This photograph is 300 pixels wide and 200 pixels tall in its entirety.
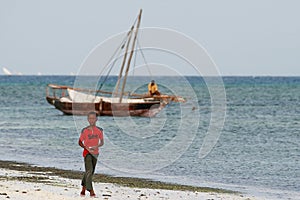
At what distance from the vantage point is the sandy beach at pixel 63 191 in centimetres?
1428

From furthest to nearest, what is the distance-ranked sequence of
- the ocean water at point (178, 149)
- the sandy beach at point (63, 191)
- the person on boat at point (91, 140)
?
the ocean water at point (178, 149) < the sandy beach at point (63, 191) < the person on boat at point (91, 140)

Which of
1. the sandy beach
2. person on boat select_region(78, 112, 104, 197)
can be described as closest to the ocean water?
the sandy beach

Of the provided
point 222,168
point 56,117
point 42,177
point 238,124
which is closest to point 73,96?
point 56,117

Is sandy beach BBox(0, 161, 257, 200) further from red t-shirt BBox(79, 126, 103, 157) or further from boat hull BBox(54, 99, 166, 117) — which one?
boat hull BBox(54, 99, 166, 117)

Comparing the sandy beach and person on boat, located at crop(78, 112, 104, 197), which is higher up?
person on boat, located at crop(78, 112, 104, 197)

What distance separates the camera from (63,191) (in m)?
15.2

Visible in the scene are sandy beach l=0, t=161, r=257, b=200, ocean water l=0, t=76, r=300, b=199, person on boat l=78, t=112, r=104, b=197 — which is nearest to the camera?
person on boat l=78, t=112, r=104, b=197

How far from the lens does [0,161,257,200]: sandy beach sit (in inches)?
562

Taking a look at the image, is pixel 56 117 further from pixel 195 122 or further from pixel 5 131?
pixel 5 131

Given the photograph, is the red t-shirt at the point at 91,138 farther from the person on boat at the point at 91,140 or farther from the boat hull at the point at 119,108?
the boat hull at the point at 119,108

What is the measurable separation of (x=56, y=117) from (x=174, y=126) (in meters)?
9.44

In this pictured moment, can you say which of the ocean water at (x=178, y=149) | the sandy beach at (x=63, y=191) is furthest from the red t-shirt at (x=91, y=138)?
the ocean water at (x=178, y=149)

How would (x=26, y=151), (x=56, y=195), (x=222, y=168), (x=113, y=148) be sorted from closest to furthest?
(x=56, y=195), (x=222, y=168), (x=26, y=151), (x=113, y=148)

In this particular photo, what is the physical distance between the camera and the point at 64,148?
94.3ft
